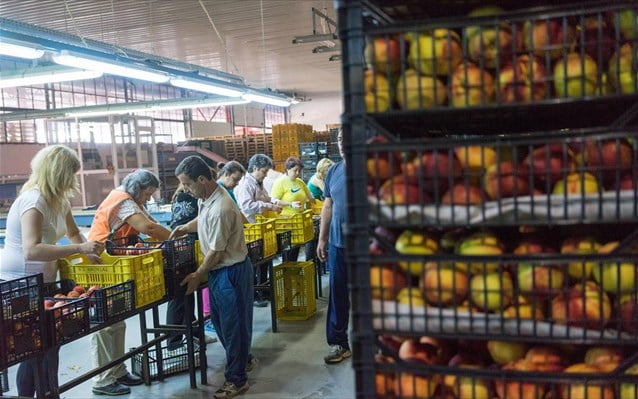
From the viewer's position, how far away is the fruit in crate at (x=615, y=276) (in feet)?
4.04

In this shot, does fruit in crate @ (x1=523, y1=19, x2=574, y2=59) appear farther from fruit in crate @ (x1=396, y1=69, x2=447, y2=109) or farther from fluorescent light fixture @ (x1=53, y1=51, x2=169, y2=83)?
fluorescent light fixture @ (x1=53, y1=51, x2=169, y2=83)

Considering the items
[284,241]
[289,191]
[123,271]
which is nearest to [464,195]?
[123,271]

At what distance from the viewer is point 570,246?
1326 millimetres

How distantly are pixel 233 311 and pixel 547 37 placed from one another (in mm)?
2845

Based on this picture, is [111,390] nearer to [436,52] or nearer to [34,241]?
[34,241]

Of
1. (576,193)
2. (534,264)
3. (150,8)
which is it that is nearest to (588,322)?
(534,264)

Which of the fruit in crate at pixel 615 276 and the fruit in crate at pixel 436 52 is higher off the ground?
the fruit in crate at pixel 436 52

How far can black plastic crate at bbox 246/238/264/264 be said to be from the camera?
4633 mm

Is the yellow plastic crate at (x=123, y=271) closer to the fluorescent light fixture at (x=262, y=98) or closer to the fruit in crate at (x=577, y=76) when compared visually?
the fruit in crate at (x=577, y=76)

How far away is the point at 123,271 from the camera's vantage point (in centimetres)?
315

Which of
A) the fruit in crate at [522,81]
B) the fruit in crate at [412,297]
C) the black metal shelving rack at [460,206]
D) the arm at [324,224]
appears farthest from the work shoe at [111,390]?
the fruit in crate at [522,81]

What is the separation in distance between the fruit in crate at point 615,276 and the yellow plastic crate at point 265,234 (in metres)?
3.72

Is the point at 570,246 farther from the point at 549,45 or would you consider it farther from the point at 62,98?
the point at 62,98

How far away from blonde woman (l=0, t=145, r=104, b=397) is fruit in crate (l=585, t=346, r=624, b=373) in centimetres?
259
